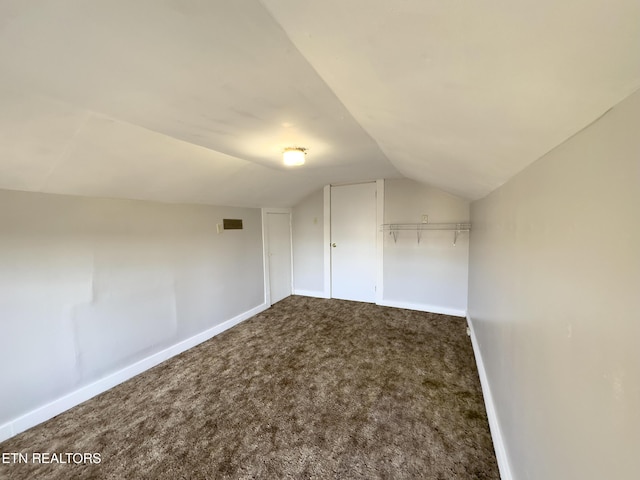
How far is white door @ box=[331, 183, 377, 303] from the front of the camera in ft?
14.4

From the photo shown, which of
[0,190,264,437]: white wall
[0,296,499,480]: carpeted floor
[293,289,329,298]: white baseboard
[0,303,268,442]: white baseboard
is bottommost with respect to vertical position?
[0,296,499,480]: carpeted floor

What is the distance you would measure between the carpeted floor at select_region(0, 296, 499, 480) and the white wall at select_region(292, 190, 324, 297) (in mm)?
1875

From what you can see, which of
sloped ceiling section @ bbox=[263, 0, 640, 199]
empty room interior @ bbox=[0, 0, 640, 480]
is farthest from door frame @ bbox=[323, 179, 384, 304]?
sloped ceiling section @ bbox=[263, 0, 640, 199]

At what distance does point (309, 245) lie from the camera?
494 cm

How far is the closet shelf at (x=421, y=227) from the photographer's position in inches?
146

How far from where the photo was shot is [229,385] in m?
2.40

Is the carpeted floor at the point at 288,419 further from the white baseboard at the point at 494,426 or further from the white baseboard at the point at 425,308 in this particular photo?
the white baseboard at the point at 425,308

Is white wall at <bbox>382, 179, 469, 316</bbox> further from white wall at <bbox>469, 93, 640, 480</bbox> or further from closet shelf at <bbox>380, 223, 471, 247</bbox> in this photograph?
white wall at <bbox>469, 93, 640, 480</bbox>

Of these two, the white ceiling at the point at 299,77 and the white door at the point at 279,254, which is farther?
the white door at the point at 279,254

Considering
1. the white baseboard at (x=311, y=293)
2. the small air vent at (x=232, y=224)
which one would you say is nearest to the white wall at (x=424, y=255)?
the white baseboard at (x=311, y=293)

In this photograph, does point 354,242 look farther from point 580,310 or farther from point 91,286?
point 580,310

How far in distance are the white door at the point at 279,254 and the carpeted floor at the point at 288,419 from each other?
1.57 metres

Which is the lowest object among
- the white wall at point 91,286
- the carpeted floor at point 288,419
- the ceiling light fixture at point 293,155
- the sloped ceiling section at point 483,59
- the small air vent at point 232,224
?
the carpeted floor at point 288,419

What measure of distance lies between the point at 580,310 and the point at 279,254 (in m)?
4.25
